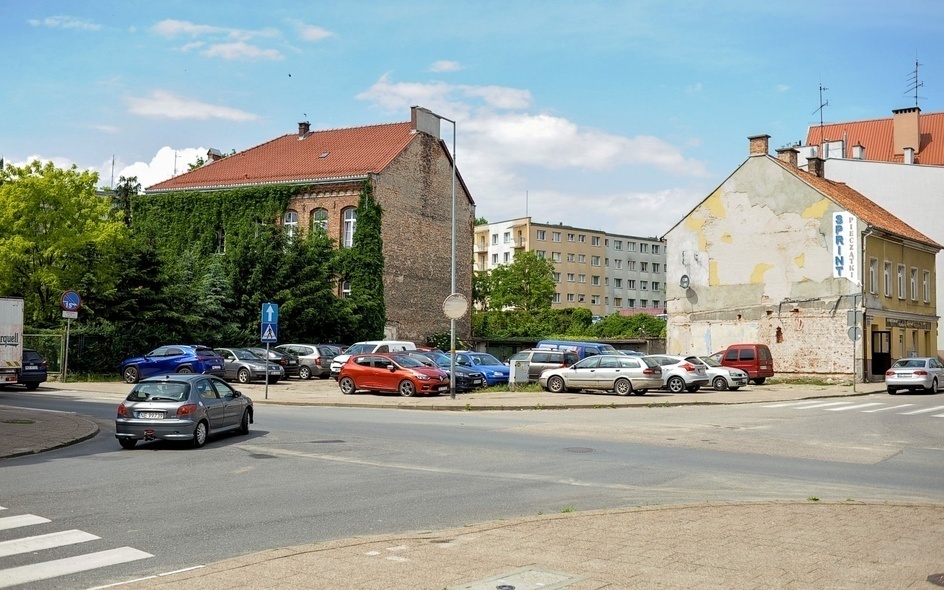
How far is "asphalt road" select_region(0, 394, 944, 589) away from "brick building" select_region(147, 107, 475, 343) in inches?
1211

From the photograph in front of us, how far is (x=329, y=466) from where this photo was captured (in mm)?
13242

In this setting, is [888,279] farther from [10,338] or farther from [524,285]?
[524,285]

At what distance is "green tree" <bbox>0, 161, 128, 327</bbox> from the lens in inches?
1453

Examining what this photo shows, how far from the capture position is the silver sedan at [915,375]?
113 ft

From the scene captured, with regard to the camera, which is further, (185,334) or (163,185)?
(163,185)

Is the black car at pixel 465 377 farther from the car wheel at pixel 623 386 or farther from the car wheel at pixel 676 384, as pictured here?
the car wheel at pixel 676 384

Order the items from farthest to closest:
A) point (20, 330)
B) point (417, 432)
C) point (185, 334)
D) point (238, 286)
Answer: point (238, 286), point (185, 334), point (20, 330), point (417, 432)

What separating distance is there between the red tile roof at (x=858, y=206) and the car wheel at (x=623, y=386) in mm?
19621

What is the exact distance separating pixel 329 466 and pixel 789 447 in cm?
867

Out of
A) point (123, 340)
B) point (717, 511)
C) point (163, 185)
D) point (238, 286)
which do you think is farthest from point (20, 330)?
point (163, 185)

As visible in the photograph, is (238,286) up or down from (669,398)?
up

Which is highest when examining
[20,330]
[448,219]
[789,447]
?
[448,219]

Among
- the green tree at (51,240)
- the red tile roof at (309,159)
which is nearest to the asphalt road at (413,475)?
the green tree at (51,240)

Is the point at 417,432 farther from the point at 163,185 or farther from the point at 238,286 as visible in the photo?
the point at 163,185
